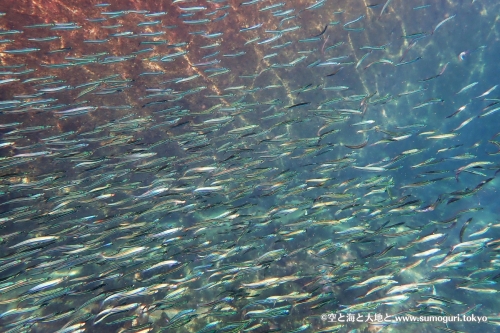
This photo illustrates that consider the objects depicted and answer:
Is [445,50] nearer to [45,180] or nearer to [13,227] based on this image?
[45,180]

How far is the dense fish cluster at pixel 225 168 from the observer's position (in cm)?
573

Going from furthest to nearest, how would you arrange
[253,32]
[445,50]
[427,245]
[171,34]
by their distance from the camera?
[445,50]
[427,245]
[253,32]
[171,34]

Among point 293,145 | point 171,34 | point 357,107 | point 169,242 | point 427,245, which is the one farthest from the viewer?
point 357,107

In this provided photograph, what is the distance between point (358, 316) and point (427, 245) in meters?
3.74

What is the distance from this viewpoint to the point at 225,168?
7.06 metres

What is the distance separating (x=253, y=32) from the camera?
8727 mm

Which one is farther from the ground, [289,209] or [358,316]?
[289,209]

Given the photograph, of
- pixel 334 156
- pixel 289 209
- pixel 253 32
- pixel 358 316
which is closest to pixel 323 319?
pixel 358 316

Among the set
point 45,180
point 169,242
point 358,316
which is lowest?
point 358,316

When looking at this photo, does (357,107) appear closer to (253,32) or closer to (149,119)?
(253,32)

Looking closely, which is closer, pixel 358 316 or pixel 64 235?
pixel 64 235

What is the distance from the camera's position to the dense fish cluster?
5.73 meters

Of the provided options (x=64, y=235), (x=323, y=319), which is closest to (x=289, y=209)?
(x=323, y=319)

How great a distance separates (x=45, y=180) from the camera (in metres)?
5.70
